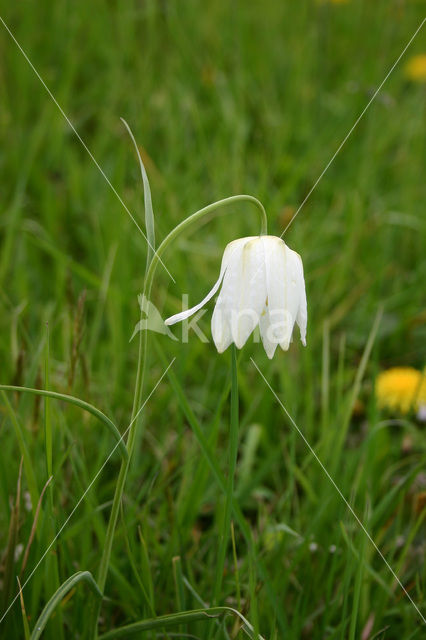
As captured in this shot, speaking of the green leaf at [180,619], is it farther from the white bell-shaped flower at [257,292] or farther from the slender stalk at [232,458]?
the white bell-shaped flower at [257,292]

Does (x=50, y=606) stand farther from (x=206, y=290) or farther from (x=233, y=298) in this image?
(x=206, y=290)

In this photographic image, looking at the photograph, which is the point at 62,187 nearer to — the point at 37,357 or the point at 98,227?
the point at 98,227

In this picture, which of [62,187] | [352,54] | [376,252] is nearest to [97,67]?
[62,187]

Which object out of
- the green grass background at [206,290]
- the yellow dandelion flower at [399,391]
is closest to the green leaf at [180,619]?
the green grass background at [206,290]

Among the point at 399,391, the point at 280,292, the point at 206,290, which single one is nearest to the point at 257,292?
the point at 280,292

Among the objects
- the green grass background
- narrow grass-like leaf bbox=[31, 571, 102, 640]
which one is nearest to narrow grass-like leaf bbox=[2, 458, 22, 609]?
the green grass background

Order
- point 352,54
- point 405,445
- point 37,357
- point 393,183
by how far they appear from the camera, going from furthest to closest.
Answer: point 352,54, point 393,183, point 405,445, point 37,357
